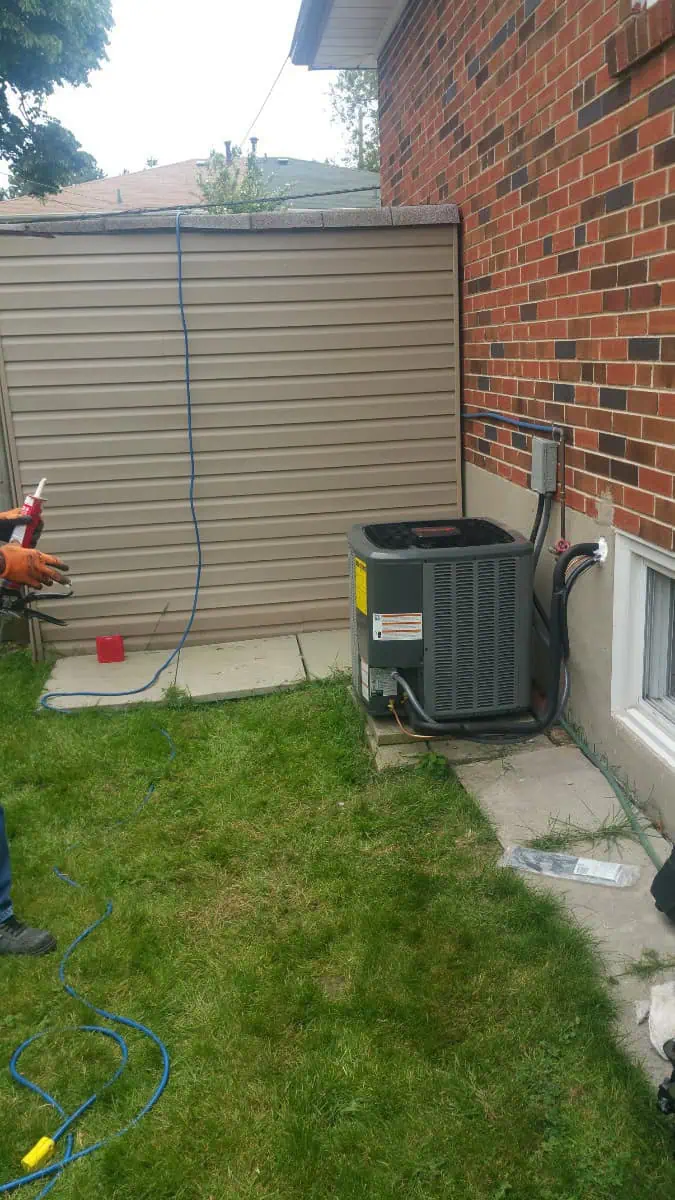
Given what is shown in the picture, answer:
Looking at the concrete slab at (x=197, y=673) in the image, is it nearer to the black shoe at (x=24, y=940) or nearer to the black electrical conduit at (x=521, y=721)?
the black electrical conduit at (x=521, y=721)

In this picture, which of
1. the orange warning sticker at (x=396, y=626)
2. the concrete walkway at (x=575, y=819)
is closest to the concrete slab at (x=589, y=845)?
the concrete walkway at (x=575, y=819)

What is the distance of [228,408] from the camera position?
5500mm

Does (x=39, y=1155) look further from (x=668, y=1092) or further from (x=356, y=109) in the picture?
(x=356, y=109)

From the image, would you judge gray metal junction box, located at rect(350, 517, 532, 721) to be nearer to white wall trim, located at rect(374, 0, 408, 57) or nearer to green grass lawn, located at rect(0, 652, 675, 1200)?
green grass lawn, located at rect(0, 652, 675, 1200)

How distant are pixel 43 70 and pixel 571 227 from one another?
18.4 metres

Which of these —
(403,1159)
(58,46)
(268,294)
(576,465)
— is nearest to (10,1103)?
(403,1159)

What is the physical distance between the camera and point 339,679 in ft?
16.5

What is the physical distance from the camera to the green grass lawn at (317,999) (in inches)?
83.4

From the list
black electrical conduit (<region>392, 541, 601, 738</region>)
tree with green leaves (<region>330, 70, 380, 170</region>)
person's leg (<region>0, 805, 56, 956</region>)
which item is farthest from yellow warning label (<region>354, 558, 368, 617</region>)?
tree with green leaves (<region>330, 70, 380, 170</region>)

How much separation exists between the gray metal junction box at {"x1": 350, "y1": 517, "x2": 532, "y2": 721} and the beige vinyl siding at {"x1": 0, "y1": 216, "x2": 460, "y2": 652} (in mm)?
1659

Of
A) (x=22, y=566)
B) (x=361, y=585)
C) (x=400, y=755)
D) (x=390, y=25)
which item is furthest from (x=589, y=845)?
(x=390, y=25)

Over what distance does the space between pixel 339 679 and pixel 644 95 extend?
3.02 m

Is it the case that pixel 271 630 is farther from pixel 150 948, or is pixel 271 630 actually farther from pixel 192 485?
pixel 150 948

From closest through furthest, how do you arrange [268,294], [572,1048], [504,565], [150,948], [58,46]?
1. [572,1048]
2. [150,948]
3. [504,565]
4. [268,294]
5. [58,46]
